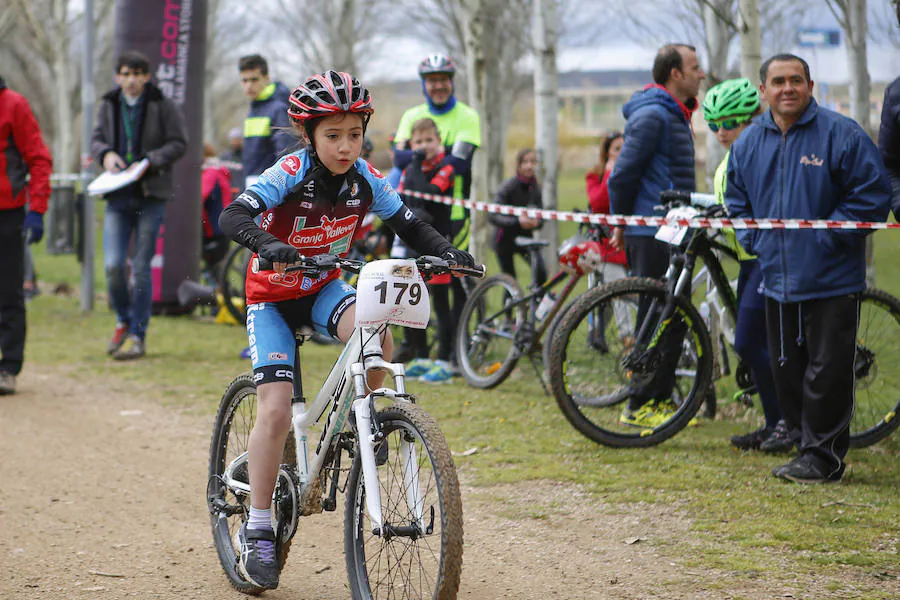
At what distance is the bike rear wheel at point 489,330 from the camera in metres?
8.63

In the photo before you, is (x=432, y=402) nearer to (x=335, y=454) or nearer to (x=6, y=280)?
(x=6, y=280)

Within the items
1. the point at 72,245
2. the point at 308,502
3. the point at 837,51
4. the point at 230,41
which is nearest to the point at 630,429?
the point at 308,502

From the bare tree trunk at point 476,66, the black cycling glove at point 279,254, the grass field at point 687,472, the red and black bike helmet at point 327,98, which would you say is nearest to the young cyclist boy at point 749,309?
the grass field at point 687,472

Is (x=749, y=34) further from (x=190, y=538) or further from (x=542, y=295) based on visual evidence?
(x=190, y=538)

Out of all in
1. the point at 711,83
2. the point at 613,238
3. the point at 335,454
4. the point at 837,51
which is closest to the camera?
the point at 335,454

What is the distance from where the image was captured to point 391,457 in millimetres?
3789

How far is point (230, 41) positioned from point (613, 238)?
5610cm

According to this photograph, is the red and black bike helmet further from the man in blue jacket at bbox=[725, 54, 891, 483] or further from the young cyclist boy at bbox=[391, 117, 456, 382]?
the young cyclist boy at bbox=[391, 117, 456, 382]

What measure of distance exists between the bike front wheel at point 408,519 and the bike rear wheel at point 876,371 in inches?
141

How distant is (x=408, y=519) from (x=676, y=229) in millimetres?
3383

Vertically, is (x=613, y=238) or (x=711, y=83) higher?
(x=711, y=83)

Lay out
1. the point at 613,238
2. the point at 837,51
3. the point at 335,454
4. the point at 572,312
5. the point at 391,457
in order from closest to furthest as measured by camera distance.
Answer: the point at 391,457 → the point at 335,454 → the point at 572,312 → the point at 613,238 → the point at 837,51

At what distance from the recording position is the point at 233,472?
467 cm

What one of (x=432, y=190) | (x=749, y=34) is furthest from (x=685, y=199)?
(x=749, y=34)
